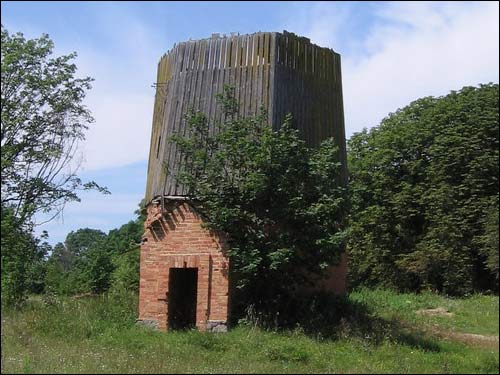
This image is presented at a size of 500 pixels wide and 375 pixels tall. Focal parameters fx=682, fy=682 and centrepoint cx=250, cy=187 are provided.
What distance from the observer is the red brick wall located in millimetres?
16594

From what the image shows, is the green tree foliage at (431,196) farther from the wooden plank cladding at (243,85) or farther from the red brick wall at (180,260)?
the red brick wall at (180,260)

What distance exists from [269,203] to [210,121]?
313cm

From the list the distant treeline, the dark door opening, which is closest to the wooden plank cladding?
the dark door opening

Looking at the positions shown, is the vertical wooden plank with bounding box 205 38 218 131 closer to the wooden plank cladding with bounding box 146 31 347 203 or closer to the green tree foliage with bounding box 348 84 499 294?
the wooden plank cladding with bounding box 146 31 347 203

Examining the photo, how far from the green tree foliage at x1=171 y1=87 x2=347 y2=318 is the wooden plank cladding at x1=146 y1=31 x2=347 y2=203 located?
3.77ft

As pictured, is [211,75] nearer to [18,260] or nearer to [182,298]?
[182,298]

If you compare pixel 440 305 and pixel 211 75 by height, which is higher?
pixel 211 75

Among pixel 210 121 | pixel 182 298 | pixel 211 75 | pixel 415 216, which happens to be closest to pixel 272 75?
pixel 211 75

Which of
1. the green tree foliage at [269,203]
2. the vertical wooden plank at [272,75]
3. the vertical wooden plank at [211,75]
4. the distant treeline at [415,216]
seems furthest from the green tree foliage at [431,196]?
the vertical wooden plank at [211,75]

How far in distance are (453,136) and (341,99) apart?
5.13m

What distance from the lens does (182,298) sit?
19.0 metres

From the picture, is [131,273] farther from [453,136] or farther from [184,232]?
[453,136]

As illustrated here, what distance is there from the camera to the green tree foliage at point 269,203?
1541cm

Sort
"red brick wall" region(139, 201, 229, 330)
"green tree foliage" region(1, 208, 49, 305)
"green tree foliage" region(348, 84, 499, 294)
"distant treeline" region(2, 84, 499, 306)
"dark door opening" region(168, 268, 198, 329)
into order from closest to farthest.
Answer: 1. "green tree foliage" region(348, 84, 499, 294)
2. "distant treeline" region(2, 84, 499, 306)
3. "green tree foliage" region(1, 208, 49, 305)
4. "red brick wall" region(139, 201, 229, 330)
5. "dark door opening" region(168, 268, 198, 329)
